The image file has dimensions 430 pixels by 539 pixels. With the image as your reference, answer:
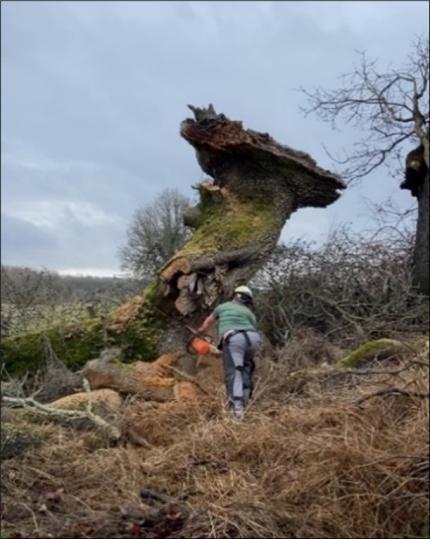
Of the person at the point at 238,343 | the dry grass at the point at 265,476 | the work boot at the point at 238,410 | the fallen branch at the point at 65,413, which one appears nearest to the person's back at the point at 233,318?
the person at the point at 238,343

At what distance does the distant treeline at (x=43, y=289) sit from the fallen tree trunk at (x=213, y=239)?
485 cm

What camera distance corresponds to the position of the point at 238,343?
10.8 m

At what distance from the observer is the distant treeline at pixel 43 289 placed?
60.0 feet

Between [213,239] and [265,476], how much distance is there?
253 inches

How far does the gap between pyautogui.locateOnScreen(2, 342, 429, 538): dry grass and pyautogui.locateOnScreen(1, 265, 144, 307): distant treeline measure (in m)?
10.1

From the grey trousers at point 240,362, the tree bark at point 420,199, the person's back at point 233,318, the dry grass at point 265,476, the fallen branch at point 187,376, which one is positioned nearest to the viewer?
the dry grass at point 265,476

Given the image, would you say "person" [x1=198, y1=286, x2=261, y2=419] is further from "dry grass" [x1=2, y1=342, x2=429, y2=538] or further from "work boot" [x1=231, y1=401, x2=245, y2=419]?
"dry grass" [x1=2, y1=342, x2=429, y2=538]

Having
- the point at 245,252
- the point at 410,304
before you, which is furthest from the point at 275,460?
the point at 410,304

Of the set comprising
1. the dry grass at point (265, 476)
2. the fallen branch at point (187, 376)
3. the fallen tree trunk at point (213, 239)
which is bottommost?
the dry grass at point (265, 476)

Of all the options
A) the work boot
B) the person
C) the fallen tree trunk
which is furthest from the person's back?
the fallen tree trunk

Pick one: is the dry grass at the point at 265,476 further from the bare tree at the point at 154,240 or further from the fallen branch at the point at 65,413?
the bare tree at the point at 154,240

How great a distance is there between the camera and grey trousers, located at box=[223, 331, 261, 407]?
1048 centimetres

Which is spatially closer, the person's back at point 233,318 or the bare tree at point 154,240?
the person's back at point 233,318

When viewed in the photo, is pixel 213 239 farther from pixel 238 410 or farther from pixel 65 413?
pixel 65 413
